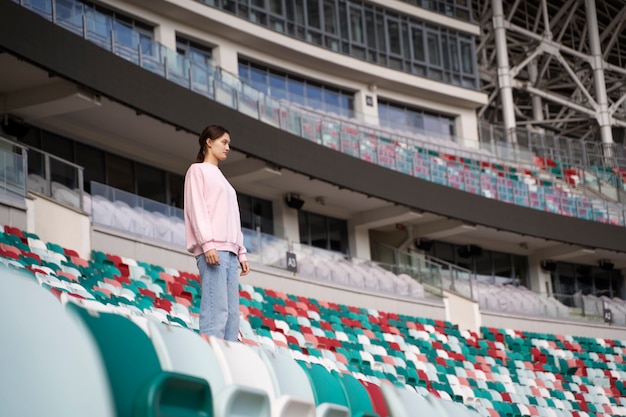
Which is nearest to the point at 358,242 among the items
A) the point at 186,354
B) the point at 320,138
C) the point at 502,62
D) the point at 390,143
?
the point at 390,143

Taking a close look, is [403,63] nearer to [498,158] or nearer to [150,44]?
[498,158]

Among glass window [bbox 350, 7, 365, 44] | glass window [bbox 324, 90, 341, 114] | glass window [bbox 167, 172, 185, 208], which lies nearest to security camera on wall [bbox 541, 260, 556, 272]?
glass window [bbox 324, 90, 341, 114]

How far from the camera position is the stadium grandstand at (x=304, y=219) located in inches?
149

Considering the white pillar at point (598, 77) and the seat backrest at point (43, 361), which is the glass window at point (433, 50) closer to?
the white pillar at point (598, 77)

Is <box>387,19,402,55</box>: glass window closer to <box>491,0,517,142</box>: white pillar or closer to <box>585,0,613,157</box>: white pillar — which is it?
<box>491,0,517,142</box>: white pillar

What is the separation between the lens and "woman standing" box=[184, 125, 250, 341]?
21.2ft

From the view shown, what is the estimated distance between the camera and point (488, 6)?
3950 cm

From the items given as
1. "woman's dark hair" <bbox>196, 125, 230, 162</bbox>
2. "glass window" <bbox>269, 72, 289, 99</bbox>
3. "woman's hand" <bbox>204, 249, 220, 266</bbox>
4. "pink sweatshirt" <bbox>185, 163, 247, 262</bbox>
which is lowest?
"woman's hand" <bbox>204, 249, 220, 266</bbox>

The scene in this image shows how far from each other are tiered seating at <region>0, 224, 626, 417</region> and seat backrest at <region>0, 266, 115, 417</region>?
2 centimetres

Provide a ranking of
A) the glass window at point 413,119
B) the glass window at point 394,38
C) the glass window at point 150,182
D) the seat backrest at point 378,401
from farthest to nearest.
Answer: the glass window at point 394,38, the glass window at point 413,119, the glass window at point 150,182, the seat backrest at point 378,401

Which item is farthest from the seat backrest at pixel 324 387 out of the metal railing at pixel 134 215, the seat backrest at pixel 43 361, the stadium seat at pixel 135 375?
the metal railing at pixel 134 215

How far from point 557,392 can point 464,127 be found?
15.2 m

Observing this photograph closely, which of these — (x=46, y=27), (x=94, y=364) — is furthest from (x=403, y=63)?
(x=94, y=364)

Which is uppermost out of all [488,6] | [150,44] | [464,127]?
[488,6]
